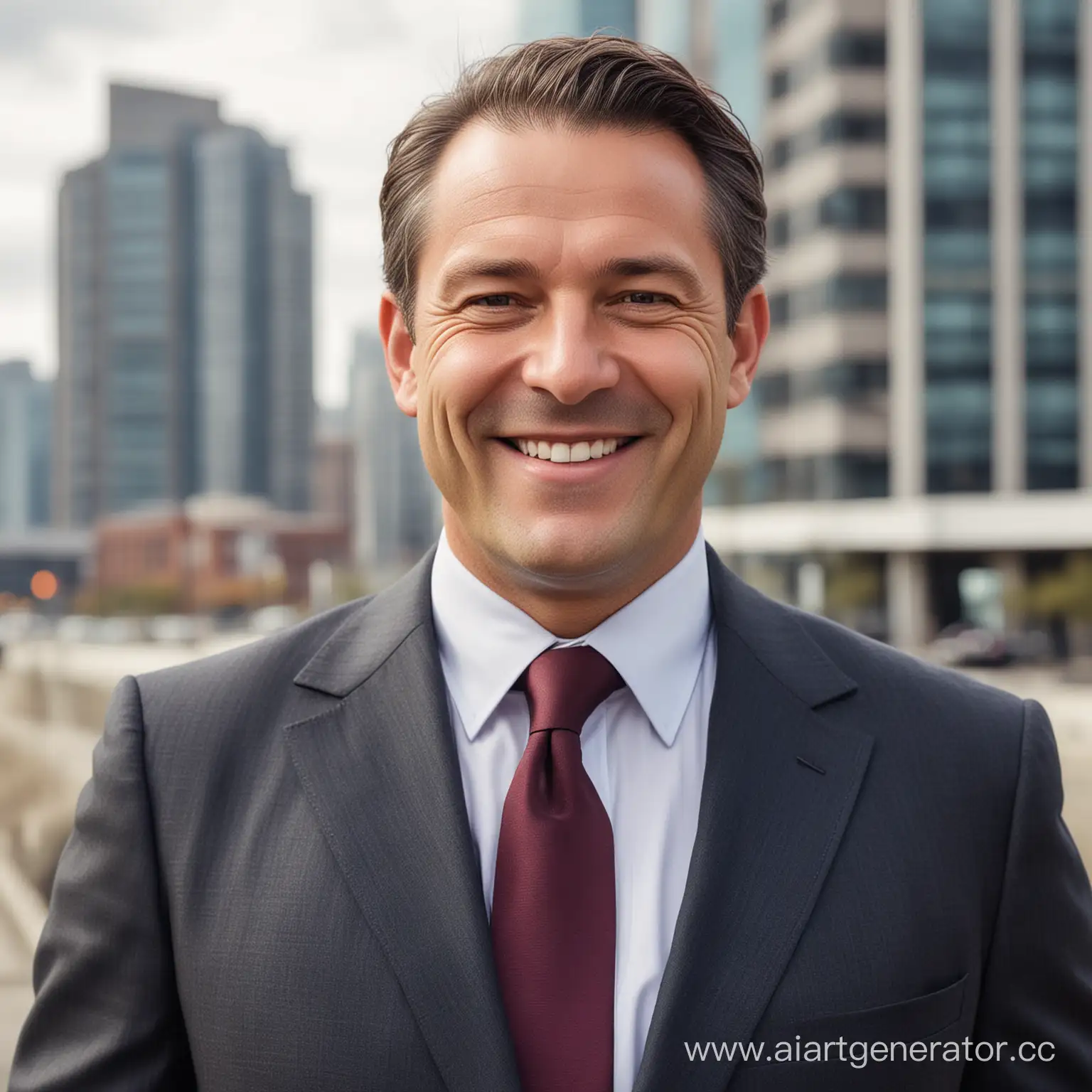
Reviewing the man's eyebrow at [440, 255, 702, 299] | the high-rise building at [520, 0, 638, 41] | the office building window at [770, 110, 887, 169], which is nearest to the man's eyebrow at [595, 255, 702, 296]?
the man's eyebrow at [440, 255, 702, 299]

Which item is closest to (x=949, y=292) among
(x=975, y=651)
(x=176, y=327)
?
(x=975, y=651)

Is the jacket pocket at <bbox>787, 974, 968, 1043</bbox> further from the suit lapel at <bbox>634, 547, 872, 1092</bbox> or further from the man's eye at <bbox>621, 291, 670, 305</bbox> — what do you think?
the man's eye at <bbox>621, 291, 670, 305</bbox>

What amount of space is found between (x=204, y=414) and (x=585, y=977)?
117302 mm

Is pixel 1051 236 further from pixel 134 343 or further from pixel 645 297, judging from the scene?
pixel 134 343

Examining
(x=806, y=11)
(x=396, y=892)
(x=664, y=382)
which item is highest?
(x=806, y=11)

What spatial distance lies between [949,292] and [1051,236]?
362 centimetres

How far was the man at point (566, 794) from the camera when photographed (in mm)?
1845

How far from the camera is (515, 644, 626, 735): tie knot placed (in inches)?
78.6

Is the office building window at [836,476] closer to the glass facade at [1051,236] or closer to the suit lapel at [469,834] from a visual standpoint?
the glass facade at [1051,236]

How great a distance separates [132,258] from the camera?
371 ft

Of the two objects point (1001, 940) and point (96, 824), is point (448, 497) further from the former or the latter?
point (1001, 940)

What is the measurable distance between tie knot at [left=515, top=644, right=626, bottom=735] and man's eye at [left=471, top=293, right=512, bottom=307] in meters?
0.53

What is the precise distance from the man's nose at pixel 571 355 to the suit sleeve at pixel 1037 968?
3.04ft

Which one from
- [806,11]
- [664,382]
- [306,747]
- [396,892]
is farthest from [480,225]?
[806,11]
